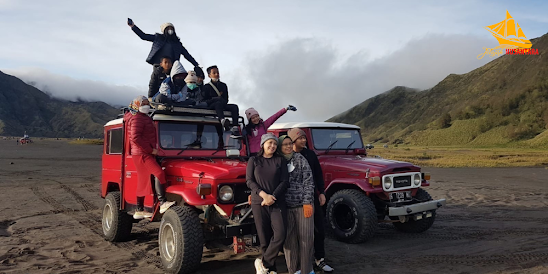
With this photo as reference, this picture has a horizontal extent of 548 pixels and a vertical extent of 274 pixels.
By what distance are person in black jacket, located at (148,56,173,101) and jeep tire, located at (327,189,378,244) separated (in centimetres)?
390

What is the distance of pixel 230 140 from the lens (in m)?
6.78

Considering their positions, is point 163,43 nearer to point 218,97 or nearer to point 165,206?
point 218,97

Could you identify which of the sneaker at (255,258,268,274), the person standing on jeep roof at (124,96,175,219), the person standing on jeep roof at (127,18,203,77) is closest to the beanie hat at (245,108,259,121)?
the person standing on jeep roof at (127,18,203,77)

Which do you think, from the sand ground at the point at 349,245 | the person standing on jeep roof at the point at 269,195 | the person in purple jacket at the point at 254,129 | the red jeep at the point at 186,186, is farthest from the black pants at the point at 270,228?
the person in purple jacket at the point at 254,129

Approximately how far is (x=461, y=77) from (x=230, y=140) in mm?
135348

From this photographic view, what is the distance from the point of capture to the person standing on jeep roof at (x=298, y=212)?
4.70 metres

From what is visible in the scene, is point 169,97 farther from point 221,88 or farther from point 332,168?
point 332,168

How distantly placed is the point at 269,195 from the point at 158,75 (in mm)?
3912

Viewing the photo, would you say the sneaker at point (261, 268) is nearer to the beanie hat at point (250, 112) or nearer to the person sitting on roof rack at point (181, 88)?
the person sitting on roof rack at point (181, 88)

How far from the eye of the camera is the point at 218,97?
6973mm

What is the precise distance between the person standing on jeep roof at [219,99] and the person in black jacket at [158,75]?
0.78 metres

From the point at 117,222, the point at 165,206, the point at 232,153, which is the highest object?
the point at 232,153

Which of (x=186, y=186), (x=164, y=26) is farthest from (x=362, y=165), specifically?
(x=164, y=26)

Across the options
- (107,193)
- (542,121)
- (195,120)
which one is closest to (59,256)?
(107,193)
